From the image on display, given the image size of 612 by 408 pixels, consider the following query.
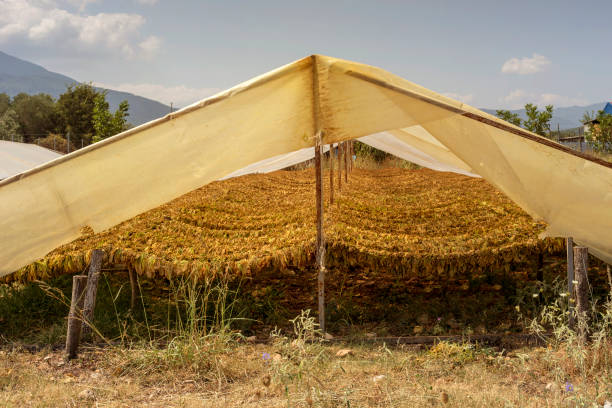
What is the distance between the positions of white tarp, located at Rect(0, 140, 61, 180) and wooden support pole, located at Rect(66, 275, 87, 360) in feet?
24.7

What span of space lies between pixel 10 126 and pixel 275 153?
3145cm

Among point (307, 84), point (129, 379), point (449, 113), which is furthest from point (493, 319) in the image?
point (129, 379)

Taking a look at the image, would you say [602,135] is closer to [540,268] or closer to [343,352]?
[540,268]

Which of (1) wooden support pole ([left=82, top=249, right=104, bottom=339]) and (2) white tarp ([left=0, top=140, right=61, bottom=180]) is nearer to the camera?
(1) wooden support pole ([left=82, top=249, right=104, bottom=339])

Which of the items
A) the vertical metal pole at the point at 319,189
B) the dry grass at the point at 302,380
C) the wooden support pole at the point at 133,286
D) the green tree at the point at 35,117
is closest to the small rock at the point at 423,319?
the dry grass at the point at 302,380

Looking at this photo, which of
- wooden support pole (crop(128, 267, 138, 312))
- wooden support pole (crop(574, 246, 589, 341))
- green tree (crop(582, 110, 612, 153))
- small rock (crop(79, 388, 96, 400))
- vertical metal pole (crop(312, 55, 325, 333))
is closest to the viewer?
small rock (crop(79, 388, 96, 400))

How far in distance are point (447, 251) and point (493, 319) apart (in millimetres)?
508

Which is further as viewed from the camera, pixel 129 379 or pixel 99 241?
pixel 99 241

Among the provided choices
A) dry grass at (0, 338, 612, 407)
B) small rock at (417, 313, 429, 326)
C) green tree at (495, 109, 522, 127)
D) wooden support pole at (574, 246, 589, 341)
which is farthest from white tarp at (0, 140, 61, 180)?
green tree at (495, 109, 522, 127)

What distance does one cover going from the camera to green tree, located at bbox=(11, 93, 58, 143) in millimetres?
30422

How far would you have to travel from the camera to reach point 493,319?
3092mm

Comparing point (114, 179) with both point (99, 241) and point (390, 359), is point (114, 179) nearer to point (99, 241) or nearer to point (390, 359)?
point (99, 241)

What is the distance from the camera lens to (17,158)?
9883mm

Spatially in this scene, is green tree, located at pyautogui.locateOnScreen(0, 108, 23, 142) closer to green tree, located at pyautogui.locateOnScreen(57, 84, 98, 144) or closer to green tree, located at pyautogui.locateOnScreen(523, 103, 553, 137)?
green tree, located at pyautogui.locateOnScreen(57, 84, 98, 144)
